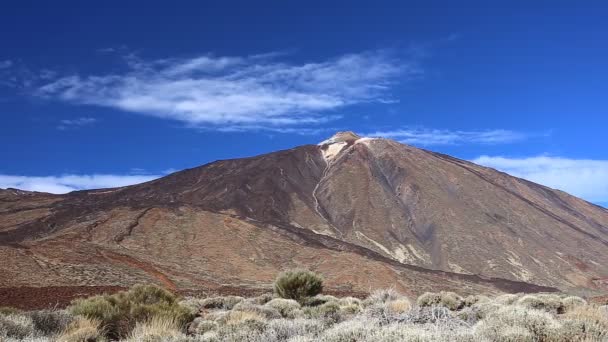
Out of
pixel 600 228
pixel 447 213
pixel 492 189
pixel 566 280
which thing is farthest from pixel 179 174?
pixel 600 228

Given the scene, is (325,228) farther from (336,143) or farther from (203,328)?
(203,328)

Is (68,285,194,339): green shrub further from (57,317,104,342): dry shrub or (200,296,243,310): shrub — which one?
(200,296,243,310): shrub

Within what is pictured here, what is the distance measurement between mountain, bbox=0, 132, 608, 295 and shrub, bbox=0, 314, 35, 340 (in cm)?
2353

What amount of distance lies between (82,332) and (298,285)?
1430cm

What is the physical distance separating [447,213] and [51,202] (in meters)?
75.2

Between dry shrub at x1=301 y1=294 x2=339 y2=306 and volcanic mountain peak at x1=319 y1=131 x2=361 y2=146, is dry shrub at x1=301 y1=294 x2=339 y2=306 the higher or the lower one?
the lower one

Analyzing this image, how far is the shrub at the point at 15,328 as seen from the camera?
10.7 meters

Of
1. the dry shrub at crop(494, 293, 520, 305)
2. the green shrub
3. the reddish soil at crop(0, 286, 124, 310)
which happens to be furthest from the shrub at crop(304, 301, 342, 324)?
the reddish soil at crop(0, 286, 124, 310)

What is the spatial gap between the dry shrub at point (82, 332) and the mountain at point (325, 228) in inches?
911

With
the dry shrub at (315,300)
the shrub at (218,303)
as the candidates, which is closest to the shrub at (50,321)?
the shrub at (218,303)

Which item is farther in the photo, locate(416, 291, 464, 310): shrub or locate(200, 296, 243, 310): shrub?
locate(200, 296, 243, 310): shrub

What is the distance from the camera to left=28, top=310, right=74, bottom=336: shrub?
12501 millimetres

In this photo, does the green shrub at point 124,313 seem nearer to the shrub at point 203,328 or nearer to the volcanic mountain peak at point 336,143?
the shrub at point 203,328

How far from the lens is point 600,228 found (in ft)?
408
